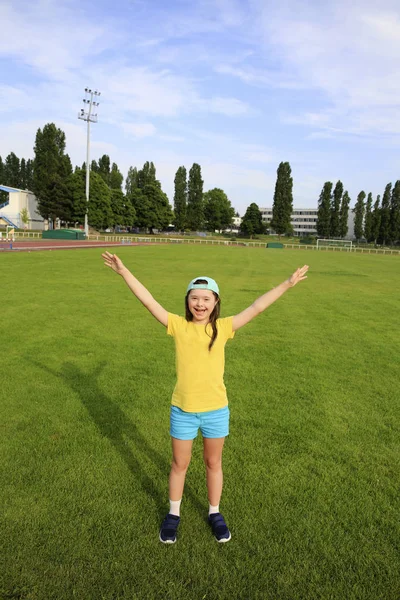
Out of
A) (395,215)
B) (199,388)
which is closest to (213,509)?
(199,388)

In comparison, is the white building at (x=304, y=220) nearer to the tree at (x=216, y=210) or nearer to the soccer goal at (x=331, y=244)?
the tree at (x=216, y=210)

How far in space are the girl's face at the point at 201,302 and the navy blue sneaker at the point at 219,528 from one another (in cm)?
147

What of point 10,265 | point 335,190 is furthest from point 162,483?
point 335,190

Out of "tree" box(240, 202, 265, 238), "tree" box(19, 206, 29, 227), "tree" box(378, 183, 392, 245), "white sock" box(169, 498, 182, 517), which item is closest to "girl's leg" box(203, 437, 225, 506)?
"white sock" box(169, 498, 182, 517)

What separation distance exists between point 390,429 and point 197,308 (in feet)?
10.3

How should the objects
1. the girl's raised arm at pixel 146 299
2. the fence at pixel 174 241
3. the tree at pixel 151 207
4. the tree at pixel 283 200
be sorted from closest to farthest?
1. the girl's raised arm at pixel 146 299
2. the fence at pixel 174 241
3. the tree at pixel 151 207
4. the tree at pixel 283 200

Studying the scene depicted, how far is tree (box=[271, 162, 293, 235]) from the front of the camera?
90812mm

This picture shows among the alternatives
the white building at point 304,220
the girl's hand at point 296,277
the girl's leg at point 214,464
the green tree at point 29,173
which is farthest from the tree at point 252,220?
the girl's leg at point 214,464

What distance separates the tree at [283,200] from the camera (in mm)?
90812

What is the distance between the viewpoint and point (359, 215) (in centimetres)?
9938

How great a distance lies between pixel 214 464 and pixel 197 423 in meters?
0.36

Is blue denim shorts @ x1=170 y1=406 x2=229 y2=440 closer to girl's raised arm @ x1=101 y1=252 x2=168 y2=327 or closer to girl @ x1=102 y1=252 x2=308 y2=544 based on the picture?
girl @ x1=102 y1=252 x2=308 y2=544

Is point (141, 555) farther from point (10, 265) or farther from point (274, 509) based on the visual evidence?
point (10, 265)

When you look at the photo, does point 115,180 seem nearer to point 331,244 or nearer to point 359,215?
point 331,244
